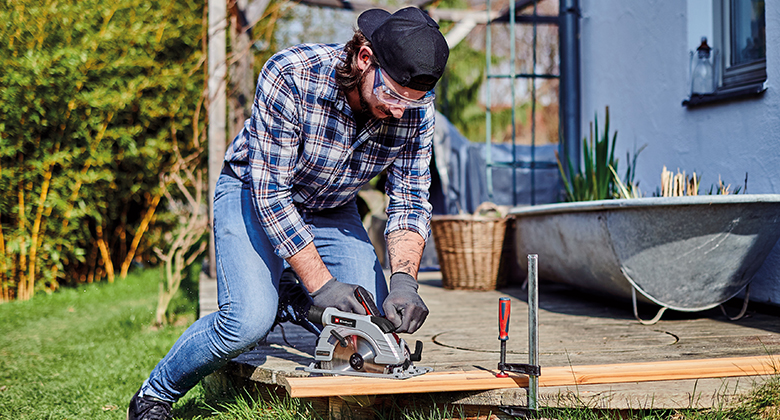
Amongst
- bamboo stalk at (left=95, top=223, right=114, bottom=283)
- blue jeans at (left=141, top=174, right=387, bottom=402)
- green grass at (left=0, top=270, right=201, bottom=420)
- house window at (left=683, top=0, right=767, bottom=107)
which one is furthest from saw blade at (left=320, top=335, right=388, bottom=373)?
bamboo stalk at (left=95, top=223, right=114, bottom=283)

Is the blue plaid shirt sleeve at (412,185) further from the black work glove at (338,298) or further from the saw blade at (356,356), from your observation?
the saw blade at (356,356)

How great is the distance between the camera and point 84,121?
14.8 ft

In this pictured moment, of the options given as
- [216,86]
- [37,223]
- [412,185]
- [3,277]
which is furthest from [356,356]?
[3,277]

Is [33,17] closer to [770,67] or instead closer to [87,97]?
[87,97]

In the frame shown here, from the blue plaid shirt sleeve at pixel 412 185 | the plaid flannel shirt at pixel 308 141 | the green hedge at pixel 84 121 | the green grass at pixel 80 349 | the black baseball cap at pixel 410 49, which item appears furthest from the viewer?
the green hedge at pixel 84 121

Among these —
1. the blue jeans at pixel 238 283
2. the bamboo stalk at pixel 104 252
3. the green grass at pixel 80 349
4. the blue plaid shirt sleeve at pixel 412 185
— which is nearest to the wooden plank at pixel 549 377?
the blue jeans at pixel 238 283

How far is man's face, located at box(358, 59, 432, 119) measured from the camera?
171cm

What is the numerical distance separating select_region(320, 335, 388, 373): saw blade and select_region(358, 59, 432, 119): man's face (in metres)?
0.62

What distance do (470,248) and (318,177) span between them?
6.68 ft

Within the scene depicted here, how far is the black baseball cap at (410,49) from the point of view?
1.65 m

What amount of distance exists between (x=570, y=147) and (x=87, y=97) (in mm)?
3383

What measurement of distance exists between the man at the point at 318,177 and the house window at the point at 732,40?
1.88 meters

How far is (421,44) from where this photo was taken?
165cm

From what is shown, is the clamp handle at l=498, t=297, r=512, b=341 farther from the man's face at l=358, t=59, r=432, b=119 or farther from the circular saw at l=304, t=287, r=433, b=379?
the man's face at l=358, t=59, r=432, b=119
